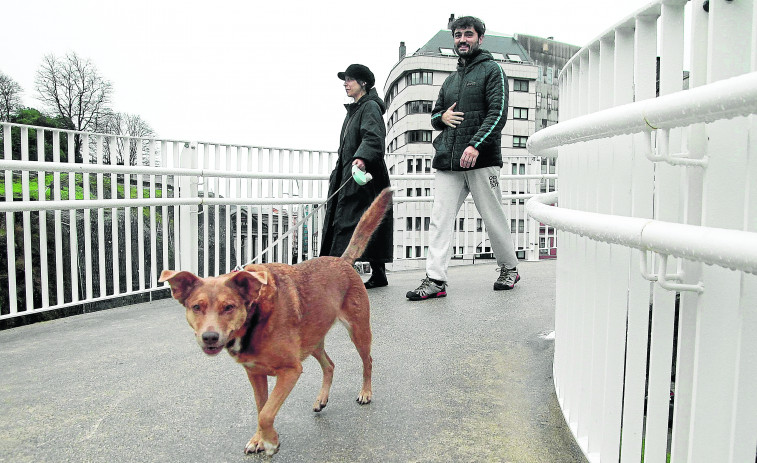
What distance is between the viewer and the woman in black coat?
602 cm

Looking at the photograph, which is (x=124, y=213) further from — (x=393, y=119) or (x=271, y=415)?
(x=393, y=119)

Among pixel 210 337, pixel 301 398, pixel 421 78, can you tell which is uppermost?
pixel 421 78

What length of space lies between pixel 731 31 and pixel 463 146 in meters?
4.17

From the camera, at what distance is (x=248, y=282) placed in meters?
2.24

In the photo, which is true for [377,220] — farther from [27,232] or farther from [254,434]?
[27,232]

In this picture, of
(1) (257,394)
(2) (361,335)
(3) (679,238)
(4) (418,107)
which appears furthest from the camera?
(4) (418,107)

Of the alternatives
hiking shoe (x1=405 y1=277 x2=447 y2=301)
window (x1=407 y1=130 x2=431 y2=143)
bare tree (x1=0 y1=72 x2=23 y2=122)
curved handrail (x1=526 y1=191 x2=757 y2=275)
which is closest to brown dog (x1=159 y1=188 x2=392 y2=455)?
curved handrail (x1=526 y1=191 x2=757 y2=275)

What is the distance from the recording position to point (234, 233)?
23.2ft

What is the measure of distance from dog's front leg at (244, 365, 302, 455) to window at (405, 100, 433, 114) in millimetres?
74100

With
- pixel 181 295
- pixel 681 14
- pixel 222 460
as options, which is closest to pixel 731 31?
pixel 681 14

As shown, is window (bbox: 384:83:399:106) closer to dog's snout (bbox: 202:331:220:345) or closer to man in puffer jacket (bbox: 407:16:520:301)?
man in puffer jacket (bbox: 407:16:520:301)

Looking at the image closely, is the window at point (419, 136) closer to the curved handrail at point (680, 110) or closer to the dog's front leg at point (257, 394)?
the dog's front leg at point (257, 394)

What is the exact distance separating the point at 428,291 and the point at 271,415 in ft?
11.4

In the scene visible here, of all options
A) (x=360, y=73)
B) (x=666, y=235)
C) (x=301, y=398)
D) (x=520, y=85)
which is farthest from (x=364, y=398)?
(x=520, y=85)
